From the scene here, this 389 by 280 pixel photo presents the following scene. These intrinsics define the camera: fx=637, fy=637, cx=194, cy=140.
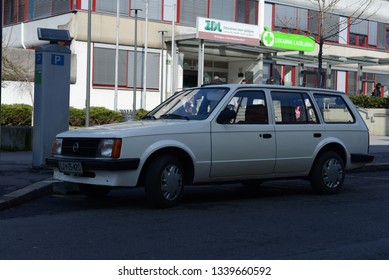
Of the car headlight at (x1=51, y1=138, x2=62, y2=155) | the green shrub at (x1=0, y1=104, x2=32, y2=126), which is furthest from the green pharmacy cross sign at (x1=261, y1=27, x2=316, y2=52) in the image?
the car headlight at (x1=51, y1=138, x2=62, y2=155)

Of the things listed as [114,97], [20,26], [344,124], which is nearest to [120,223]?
[344,124]

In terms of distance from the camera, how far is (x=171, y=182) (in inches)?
340

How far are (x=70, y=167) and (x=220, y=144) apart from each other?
6.99 feet

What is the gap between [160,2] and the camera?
32375mm

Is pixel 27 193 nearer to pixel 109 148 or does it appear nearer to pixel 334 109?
pixel 109 148

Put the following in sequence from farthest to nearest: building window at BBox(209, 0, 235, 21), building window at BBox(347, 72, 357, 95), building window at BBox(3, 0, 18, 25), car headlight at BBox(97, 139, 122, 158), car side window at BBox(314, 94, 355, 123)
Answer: building window at BBox(347, 72, 357, 95) → building window at BBox(3, 0, 18, 25) → building window at BBox(209, 0, 235, 21) → car side window at BBox(314, 94, 355, 123) → car headlight at BBox(97, 139, 122, 158)

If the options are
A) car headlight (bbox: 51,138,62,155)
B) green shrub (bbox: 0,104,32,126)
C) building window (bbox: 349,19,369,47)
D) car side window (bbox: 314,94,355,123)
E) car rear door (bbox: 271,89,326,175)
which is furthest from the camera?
building window (bbox: 349,19,369,47)

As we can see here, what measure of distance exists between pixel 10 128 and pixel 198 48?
56.7ft

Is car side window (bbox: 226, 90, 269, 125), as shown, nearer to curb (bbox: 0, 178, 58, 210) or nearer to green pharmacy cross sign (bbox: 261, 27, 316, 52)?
curb (bbox: 0, 178, 58, 210)

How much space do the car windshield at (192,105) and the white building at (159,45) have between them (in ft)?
60.7

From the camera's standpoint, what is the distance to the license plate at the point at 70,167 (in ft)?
28.1

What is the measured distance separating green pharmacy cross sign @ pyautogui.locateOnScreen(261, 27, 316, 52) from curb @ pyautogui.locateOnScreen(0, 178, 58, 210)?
24.9 metres

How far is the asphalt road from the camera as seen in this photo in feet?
20.3
